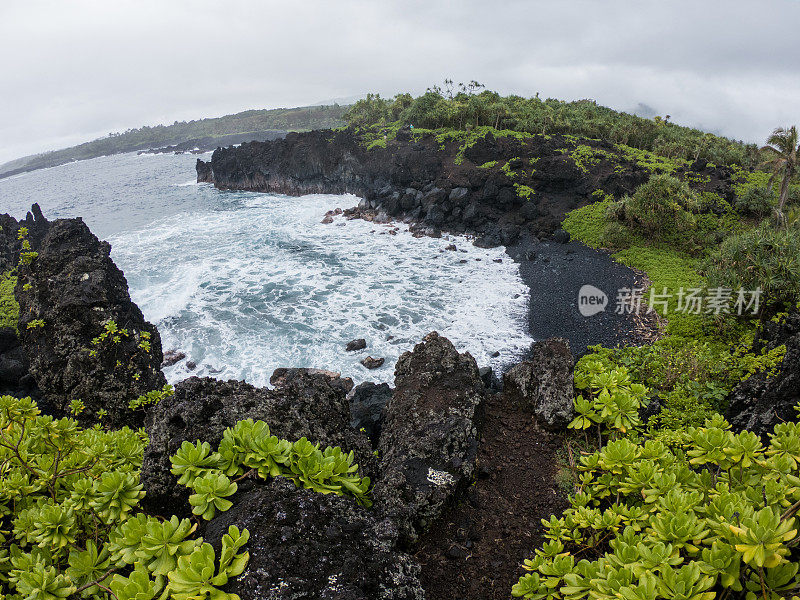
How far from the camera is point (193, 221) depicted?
39812mm

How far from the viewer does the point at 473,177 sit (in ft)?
109

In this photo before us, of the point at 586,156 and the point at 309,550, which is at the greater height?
the point at 586,156

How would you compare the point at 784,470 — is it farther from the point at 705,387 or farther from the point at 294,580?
the point at 705,387

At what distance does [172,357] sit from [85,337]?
5.71 meters

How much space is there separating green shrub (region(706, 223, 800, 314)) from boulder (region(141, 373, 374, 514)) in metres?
15.1

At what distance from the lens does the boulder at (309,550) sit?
2.73 m

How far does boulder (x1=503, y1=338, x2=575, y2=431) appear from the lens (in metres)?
7.88

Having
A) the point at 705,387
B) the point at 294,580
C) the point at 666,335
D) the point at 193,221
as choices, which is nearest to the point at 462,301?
the point at 666,335

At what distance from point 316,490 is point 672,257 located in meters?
25.3

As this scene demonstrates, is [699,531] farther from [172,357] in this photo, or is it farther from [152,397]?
[172,357]

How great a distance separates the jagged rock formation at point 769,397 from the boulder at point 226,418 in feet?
21.8

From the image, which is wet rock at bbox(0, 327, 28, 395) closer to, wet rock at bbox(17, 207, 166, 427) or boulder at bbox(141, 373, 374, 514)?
wet rock at bbox(17, 207, 166, 427)

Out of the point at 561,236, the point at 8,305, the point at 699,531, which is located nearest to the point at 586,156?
the point at 561,236

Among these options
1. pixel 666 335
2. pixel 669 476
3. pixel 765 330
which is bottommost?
pixel 666 335
